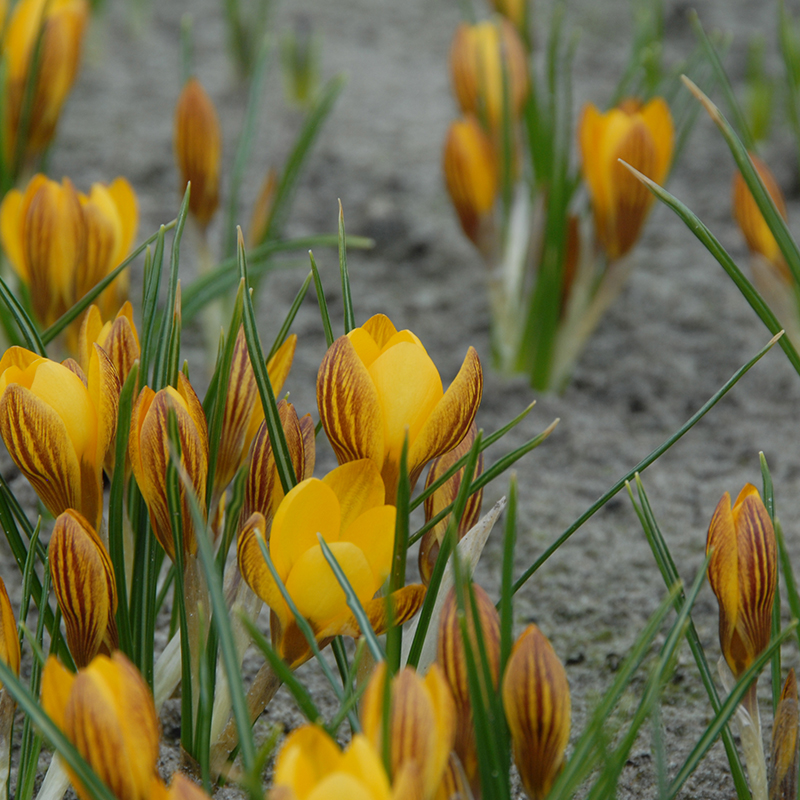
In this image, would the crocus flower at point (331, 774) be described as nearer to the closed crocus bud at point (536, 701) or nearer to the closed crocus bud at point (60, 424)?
the closed crocus bud at point (536, 701)

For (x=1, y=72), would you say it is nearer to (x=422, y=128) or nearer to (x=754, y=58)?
(x=422, y=128)

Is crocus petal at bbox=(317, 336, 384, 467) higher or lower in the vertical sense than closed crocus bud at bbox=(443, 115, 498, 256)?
lower

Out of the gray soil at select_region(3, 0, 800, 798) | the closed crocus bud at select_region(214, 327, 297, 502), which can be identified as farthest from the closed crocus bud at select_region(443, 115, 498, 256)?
the closed crocus bud at select_region(214, 327, 297, 502)

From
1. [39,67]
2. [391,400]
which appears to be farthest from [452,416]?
[39,67]

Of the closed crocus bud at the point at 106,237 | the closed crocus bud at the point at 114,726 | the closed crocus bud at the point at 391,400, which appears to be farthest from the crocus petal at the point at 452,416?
the closed crocus bud at the point at 106,237

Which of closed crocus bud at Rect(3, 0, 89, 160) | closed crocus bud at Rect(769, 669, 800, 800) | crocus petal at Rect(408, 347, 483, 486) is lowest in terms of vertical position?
closed crocus bud at Rect(769, 669, 800, 800)

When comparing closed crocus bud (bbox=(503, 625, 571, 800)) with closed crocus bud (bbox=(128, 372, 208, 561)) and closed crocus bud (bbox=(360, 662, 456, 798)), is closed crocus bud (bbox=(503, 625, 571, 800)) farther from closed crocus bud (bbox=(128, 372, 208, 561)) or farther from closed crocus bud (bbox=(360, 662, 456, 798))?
closed crocus bud (bbox=(128, 372, 208, 561))

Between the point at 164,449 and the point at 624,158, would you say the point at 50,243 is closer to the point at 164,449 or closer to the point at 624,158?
the point at 164,449
